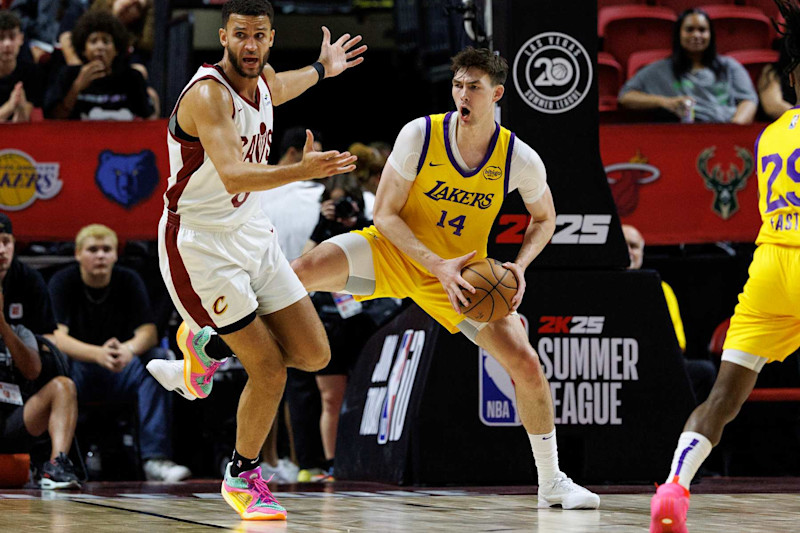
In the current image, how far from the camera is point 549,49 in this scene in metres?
6.68

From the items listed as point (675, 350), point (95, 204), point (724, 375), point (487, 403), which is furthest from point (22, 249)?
point (724, 375)

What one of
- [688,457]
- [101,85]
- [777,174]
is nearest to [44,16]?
[101,85]

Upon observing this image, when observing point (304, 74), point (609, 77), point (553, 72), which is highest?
point (609, 77)

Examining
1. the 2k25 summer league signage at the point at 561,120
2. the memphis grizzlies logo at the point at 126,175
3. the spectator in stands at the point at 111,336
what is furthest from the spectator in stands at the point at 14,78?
the 2k25 summer league signage at the point at 561,120

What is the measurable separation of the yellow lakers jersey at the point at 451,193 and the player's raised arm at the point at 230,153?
1190 millimetres

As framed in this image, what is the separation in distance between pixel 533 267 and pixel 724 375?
92.2 inches

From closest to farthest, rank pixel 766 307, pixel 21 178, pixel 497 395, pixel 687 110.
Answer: pixel 766 307
pixel 497 395
pixel 21 178
pixel 687 110

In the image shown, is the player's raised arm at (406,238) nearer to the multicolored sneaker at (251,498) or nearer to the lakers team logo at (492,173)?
the lakers team logo at (492,173)

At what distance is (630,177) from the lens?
26.8 feet

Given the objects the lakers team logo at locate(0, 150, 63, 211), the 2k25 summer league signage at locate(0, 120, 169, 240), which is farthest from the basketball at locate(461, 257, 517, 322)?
the lakers team logo at locate(0, 150, 63, 211)

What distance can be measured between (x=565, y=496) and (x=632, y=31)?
21.2 feet

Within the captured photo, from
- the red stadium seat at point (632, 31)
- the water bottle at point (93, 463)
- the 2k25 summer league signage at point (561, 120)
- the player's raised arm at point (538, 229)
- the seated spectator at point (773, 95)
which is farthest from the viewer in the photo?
the red stadium seat at point (632, 31)

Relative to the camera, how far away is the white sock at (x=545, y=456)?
5535 millimetres

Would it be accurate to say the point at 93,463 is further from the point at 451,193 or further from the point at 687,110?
the point at 687,110
